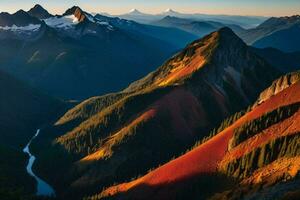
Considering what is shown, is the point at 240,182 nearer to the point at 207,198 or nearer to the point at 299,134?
the point at 207,198

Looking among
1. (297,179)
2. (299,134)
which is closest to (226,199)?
(297,179)

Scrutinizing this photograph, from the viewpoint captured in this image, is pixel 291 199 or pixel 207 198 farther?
pixel 207 198

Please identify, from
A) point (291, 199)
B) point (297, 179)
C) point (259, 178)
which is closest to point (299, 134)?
point (259, 178)

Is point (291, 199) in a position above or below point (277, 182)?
above

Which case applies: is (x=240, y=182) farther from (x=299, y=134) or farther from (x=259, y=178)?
(x=299, y=134)

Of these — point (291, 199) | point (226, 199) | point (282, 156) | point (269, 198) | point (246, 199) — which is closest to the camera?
point (291, 199)

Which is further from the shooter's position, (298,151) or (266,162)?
(266,162)

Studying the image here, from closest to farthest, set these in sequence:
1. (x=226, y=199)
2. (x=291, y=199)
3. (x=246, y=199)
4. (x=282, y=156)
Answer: (x=291, y=199) → (x=246, y=199) → (x=226, y=199) → (x=282, y=156)

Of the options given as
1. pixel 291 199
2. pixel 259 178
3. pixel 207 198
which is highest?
pixel 291 199

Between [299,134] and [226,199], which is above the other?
[299,134]
